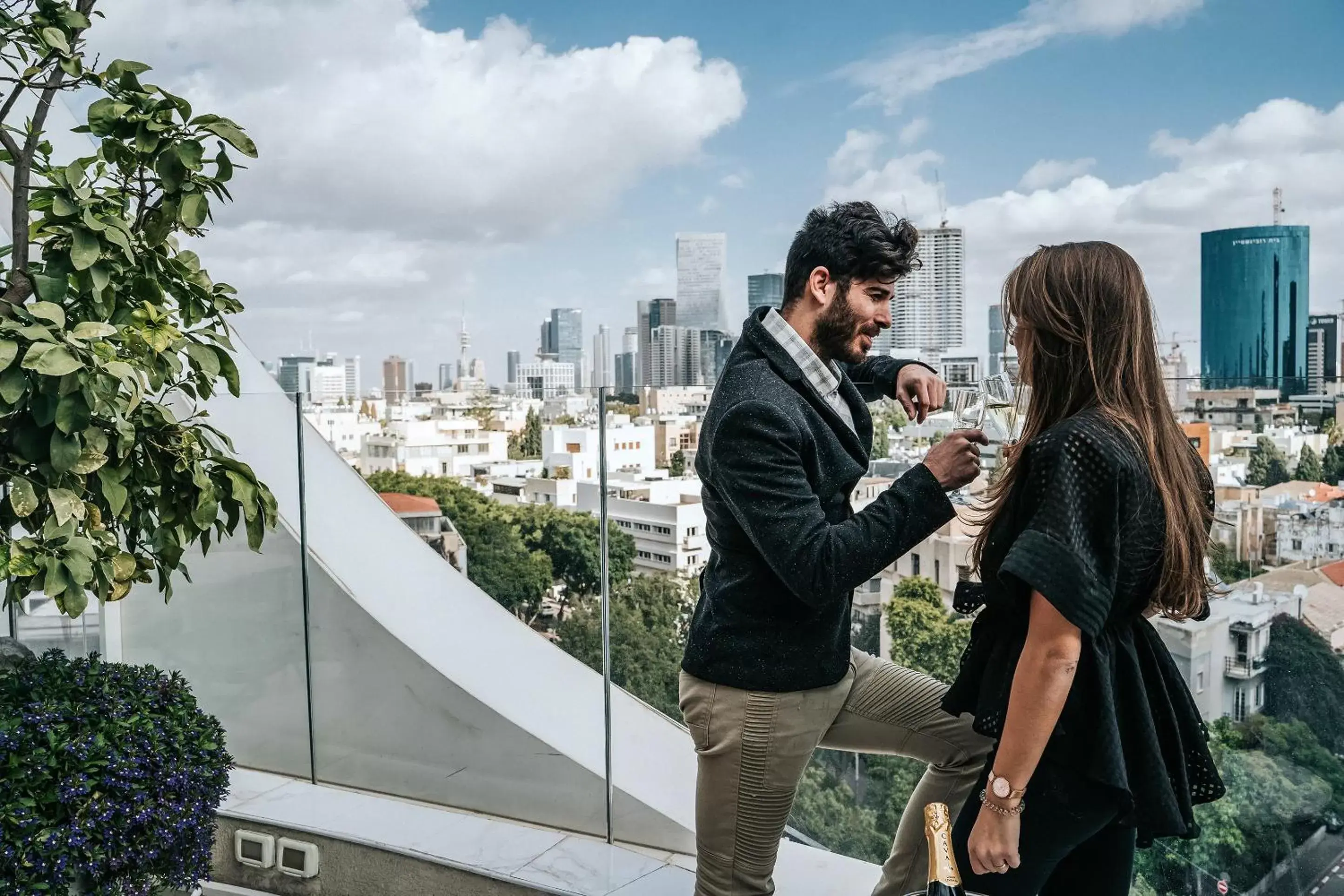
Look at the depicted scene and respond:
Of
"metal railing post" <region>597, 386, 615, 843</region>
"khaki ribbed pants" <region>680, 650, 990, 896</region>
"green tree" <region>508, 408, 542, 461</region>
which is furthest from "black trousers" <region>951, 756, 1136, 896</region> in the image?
"green tree" <region>508, 408, 542, 461</region>

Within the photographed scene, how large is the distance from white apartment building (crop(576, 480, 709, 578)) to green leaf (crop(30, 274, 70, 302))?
3.22ft

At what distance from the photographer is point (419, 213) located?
4609 cm

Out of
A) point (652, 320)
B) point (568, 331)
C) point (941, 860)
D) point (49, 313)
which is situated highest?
point (568, 331)

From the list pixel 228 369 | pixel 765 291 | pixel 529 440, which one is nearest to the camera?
pixel 228 369

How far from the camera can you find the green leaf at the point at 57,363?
1.29 metres

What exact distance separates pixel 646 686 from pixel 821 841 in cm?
46

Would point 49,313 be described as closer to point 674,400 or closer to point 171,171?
point 171,171

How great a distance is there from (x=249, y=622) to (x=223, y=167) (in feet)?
4.77

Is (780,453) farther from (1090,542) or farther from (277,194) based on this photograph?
(277,194)

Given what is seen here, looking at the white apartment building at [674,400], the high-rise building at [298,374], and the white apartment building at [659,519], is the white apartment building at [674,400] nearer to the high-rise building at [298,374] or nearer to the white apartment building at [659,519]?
the white apartment building at [659,519]

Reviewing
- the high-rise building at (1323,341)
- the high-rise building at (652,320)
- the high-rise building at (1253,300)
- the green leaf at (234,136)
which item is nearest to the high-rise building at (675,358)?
the high-rise building at (652,320)

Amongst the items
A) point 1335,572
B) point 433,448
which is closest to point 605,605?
point 433,448

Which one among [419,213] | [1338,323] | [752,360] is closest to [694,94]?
[419,213]

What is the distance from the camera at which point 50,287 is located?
150 centimetres
